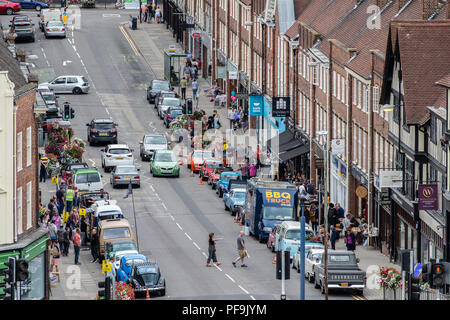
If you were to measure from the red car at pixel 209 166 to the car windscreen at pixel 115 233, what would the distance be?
20.8m

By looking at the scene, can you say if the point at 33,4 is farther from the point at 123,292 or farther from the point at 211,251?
the point at 123,292

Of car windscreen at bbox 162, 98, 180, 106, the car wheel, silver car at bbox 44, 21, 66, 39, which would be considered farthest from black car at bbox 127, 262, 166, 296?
silver car at bbox 44, 21, 66, 39

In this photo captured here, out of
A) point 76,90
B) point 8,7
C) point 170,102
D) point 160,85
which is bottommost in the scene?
point 170,102

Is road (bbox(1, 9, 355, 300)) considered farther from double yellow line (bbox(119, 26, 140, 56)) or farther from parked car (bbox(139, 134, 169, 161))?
parked car (bbox(139, 134, 169, 161))

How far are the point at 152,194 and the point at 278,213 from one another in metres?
14.9

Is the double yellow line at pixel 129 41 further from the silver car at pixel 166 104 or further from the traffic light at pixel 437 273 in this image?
the traffic light at pixel 437 273

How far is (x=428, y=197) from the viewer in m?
38.3

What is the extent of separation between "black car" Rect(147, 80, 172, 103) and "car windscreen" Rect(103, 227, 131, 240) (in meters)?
44.3

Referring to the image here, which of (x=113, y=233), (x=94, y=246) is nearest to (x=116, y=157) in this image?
(x=94, y=246)

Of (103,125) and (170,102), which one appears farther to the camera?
(170,102)

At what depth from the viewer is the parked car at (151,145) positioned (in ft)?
235

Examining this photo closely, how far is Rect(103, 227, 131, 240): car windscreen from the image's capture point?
1763 inches

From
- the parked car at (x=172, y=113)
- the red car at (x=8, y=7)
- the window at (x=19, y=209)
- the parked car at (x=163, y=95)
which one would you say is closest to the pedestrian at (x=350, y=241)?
the window at (x=19, y=209)

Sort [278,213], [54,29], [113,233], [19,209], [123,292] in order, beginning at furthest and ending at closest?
[54,29]
[278,213]
[113,233]
[19,209]
[123,292]
